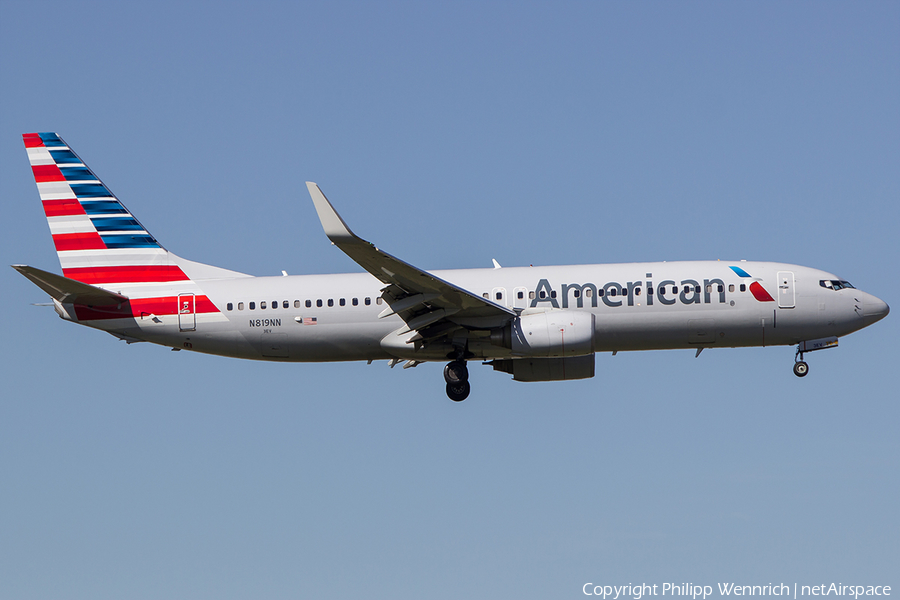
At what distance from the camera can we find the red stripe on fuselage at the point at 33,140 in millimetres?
39062

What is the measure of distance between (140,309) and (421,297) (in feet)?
32.9

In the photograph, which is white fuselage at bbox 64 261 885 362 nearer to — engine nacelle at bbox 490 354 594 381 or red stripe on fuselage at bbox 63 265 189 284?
red stripe on fuselage at bbox 63 265 189 284

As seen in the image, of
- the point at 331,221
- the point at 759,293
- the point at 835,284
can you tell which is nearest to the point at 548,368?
the point at 759,293

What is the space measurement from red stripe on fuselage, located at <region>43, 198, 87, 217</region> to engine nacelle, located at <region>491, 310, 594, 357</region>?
53.3 feet

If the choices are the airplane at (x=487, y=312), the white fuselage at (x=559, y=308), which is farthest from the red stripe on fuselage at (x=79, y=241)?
the white fuselage at (x=559, y=308)

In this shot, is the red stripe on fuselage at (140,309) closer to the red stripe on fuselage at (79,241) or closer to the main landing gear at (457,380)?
the red stripe on fuselage at (79,241)

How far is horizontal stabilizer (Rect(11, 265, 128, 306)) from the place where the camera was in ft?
108

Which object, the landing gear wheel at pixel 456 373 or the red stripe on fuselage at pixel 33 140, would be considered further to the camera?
the red stripe on fuselage at pixel 33 140

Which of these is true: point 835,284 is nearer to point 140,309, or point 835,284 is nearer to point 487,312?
point 487,312

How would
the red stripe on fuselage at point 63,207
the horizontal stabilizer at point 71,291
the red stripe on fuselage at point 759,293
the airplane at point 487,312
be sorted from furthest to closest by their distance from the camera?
the red stripe on fuselage at point 63,207
the red stripe on fuselage at point 759,293
the airplane at point 487,312
the horizontal stabilizer at point 71,291

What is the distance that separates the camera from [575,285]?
113 feet

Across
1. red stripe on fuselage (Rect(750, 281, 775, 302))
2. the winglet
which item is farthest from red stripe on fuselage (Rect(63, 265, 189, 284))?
red stripe on fuselage (Rect(750, 281, 775, 302))

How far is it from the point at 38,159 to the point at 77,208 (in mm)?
2573

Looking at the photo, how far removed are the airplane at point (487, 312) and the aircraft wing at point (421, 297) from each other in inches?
2.6
